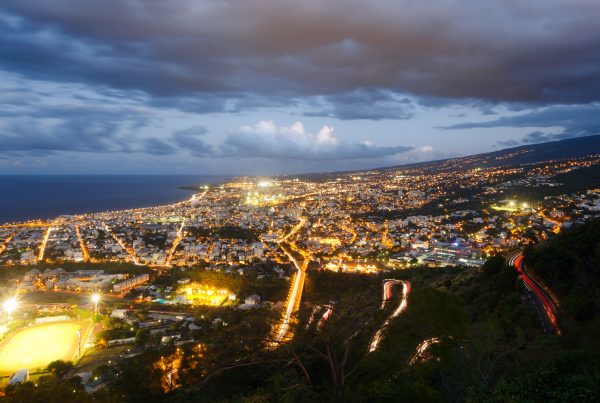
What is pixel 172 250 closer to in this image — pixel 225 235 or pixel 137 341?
pixel 225 235

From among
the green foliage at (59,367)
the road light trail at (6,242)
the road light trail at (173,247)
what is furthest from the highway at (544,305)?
the road light trail at (6,242)

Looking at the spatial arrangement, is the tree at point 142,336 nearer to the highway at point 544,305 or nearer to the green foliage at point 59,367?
the green foliage at point 59,367

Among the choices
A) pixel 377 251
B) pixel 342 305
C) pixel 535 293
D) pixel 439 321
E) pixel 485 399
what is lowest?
pixel 377 251

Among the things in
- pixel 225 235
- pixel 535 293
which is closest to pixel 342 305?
pixel 535 293

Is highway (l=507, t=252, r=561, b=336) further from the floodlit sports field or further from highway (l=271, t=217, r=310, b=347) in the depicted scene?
the floodlit sports field

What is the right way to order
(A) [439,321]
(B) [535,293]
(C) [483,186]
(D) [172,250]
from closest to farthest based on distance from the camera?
(A) [439,321]
(B) [535,293]
(D) [172,250]
(C) [483,186]

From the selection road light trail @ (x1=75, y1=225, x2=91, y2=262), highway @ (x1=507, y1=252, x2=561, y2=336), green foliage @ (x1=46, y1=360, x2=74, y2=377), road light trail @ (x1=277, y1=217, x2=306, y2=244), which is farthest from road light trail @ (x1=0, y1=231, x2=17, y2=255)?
highway @ (x1=507, y1=252, x2=561, y2=336)

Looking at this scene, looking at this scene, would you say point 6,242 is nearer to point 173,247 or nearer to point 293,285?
point 173,247
